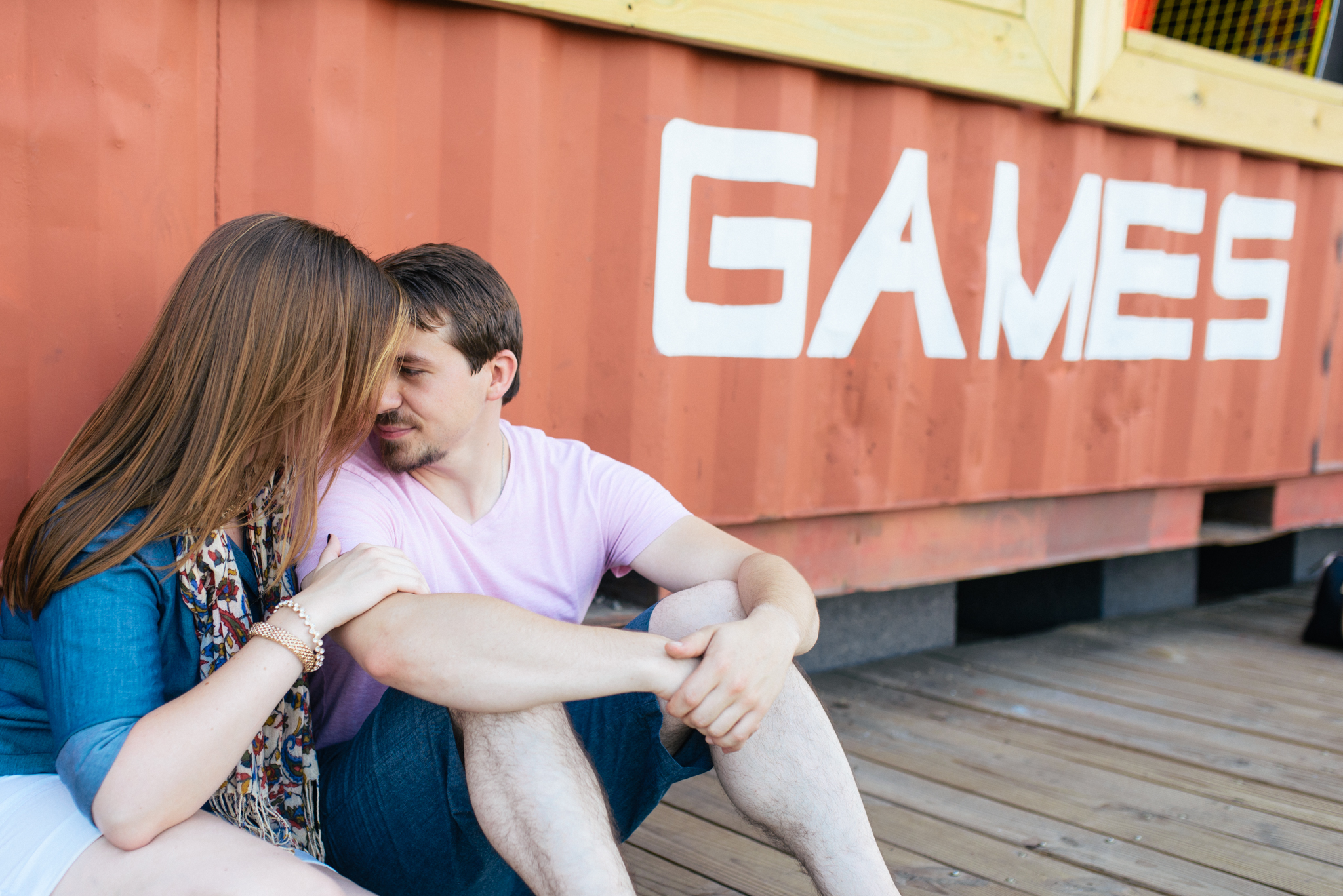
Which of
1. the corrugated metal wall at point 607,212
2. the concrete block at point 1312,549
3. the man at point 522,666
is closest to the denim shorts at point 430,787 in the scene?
the man at point 522,666

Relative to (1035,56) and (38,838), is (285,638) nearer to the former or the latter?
(38,838)

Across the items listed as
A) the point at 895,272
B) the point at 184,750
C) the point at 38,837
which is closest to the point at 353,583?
the point at 184,750

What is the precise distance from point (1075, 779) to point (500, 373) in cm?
184

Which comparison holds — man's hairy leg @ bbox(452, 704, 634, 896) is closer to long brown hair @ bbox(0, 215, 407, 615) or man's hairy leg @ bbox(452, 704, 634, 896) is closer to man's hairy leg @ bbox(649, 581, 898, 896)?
man's hairy leg @ bbox(649, 581, 898, 896)

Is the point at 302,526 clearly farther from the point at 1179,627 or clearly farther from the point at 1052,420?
the point at 1179,627

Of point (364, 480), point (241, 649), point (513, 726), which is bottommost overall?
point (513, 726)

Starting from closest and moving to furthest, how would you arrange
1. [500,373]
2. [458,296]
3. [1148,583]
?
[458,296] < [500,373] < [1148,583]

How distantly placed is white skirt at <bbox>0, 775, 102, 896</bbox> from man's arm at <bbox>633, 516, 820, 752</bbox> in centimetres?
76

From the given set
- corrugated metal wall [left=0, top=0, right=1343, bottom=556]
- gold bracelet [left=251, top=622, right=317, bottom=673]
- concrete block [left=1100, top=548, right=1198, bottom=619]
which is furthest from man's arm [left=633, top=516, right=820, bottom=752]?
concrete block [left=1100, top=548, right=1198, bottom=619]

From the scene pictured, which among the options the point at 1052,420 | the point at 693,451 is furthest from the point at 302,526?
the point at 1052,420

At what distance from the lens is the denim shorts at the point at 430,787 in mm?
1597

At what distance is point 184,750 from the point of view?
1.30 metres

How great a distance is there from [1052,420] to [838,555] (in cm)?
97

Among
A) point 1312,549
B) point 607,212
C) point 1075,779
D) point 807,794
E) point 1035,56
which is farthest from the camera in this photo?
point 1312,549
